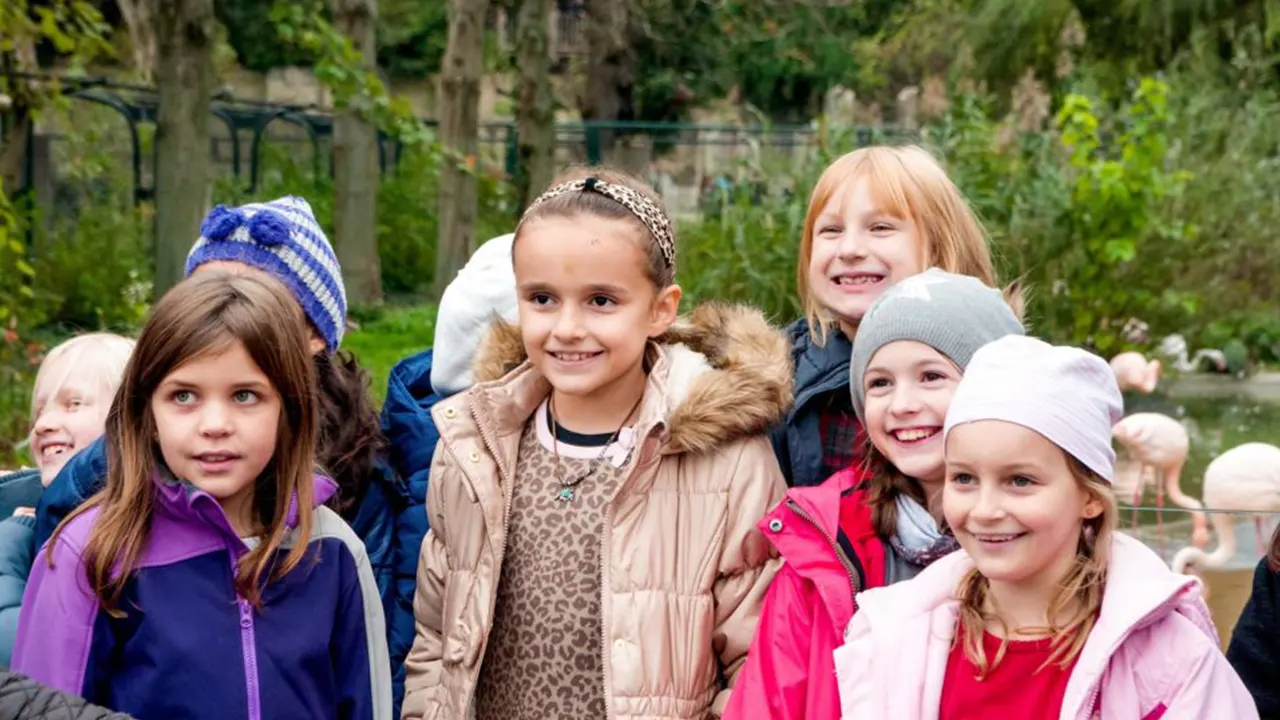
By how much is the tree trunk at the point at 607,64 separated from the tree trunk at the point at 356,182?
8790mm

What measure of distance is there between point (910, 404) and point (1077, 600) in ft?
1.51

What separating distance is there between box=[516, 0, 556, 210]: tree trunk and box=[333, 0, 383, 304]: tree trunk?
151cm

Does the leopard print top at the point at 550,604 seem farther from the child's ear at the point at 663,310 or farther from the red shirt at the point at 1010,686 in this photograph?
the red shirt at the point at 1010,686

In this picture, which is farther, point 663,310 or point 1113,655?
point 663,310

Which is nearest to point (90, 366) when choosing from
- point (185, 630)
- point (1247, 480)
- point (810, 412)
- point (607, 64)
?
point (185, 630)

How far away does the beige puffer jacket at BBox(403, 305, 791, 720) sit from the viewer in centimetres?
310

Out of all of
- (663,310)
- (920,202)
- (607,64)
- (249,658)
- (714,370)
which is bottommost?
(249,658)

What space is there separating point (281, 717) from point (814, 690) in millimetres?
912

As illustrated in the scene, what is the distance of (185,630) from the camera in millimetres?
2850

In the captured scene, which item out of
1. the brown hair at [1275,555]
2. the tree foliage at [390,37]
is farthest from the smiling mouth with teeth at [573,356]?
the tree foliage at [390,37]

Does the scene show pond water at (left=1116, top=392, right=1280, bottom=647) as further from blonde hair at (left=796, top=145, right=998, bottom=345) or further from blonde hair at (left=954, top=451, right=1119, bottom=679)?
blonde hair at (left=954, top=451, right=1119, bottom=679)

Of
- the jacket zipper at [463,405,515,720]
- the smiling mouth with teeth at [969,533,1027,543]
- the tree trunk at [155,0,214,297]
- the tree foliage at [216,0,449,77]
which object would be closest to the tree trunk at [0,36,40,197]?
the tree trunk at [155,0,214,297]

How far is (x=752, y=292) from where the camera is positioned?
29.9ft

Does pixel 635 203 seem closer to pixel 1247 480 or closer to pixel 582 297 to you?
pixel 582 297
